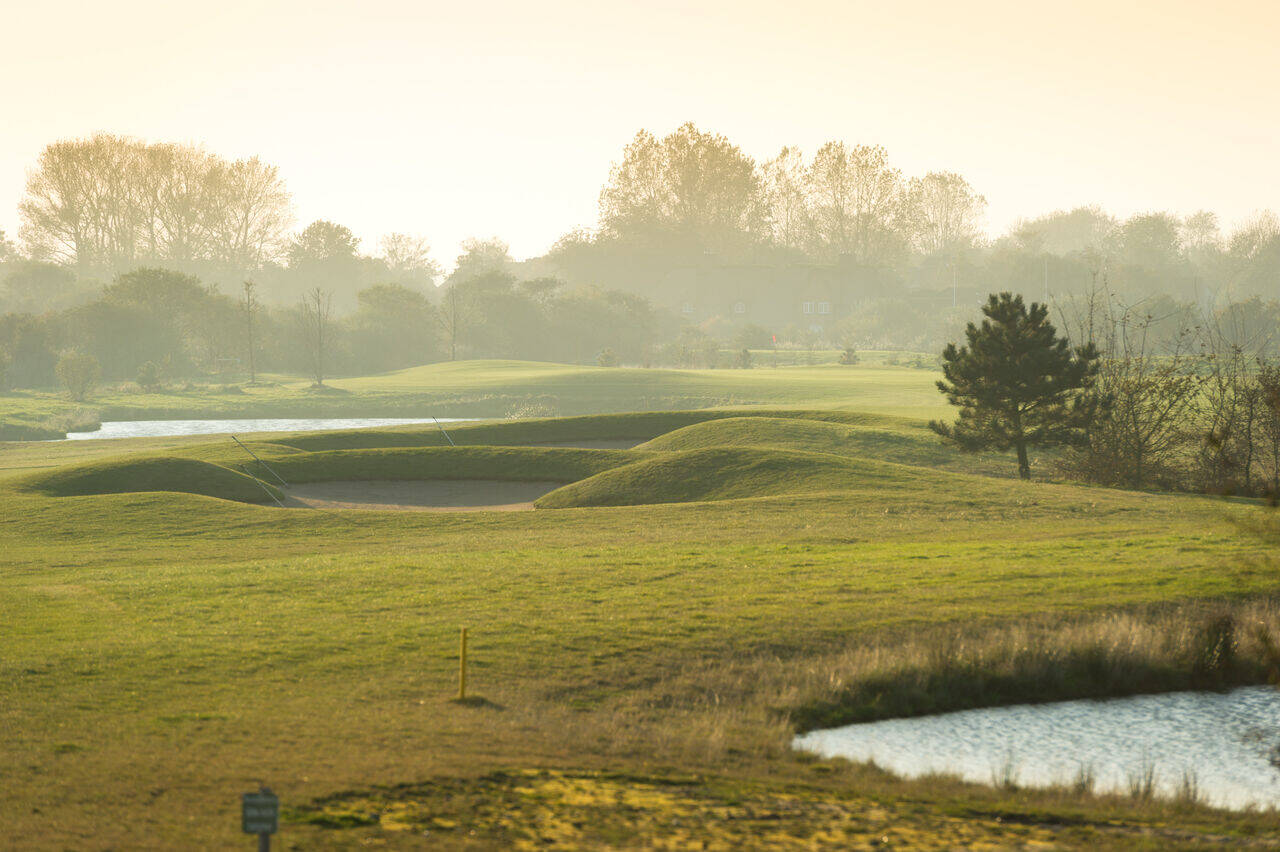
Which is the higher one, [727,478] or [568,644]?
[727,478]

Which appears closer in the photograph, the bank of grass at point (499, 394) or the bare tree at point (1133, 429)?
the bare tree at point (1133, 429)

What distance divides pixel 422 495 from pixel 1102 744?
73.6ft

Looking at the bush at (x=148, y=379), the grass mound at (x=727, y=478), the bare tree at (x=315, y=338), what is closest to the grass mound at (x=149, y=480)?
the grass mound at (x=727, y=478)

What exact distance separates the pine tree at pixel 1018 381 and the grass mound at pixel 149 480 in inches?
767

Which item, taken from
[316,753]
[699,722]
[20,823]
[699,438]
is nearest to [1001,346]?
[699,438]

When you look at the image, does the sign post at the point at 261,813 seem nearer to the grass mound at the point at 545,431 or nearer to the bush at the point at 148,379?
the grass mound at the point at 545,431

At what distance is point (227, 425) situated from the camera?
6819 cm

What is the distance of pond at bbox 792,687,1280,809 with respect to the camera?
36.2ft

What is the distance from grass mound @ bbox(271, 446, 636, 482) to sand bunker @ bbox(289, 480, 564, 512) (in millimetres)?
366

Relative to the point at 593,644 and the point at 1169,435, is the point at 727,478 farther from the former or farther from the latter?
the point at 593,644

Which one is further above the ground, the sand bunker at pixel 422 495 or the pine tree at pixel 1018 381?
the pine tree at pixel 1018 381

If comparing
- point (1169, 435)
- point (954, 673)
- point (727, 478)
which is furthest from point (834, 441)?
point (954, 673)

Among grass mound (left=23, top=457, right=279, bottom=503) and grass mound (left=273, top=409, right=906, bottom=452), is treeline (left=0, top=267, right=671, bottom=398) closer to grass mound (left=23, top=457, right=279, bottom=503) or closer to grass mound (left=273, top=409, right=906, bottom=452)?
grass mound (left=273, top=409, right=906, bottom=452)

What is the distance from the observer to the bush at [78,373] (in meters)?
76.6
